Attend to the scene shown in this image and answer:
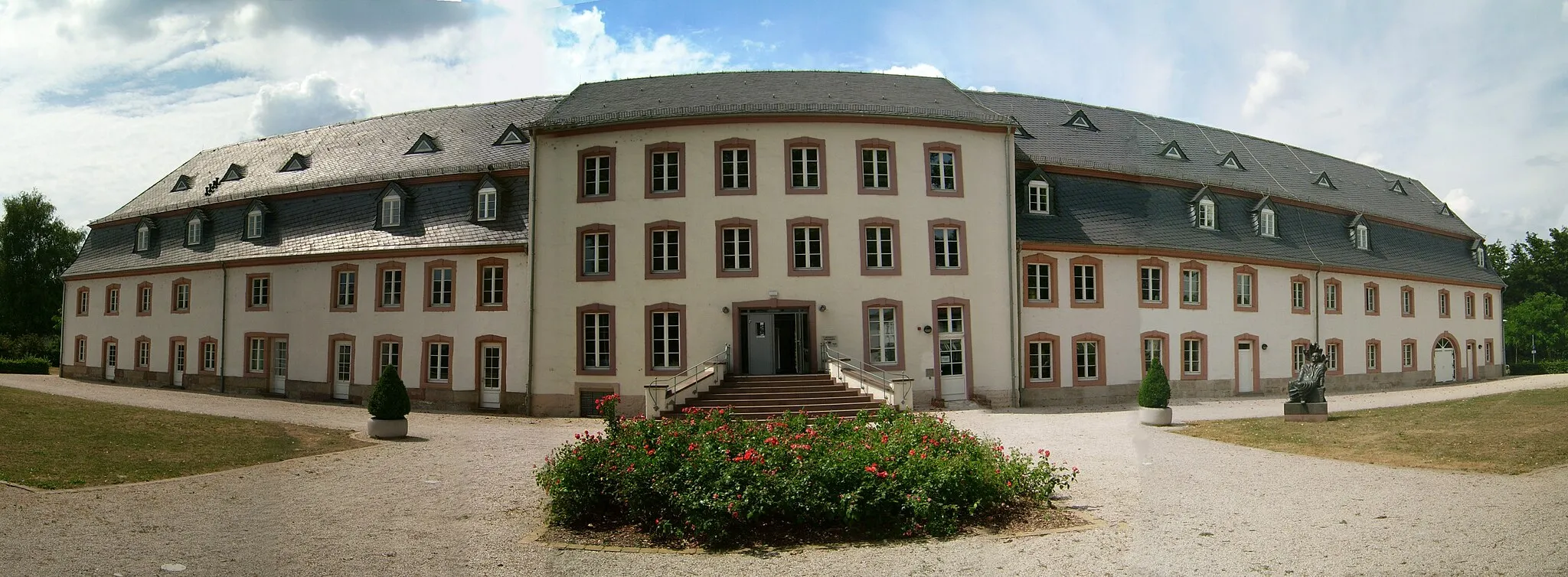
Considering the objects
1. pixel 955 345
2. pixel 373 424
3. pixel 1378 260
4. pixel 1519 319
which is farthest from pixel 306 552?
pixel 1519 319

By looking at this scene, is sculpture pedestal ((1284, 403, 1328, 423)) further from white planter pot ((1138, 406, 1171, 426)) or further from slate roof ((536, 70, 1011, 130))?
slate roof ((536, 70, 1011, 130))

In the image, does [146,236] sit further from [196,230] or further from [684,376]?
[684,376]

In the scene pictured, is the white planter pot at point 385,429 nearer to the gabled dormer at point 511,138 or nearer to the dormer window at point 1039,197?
the gabled dormer at point 511,138

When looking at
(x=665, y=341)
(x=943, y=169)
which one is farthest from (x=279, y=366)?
(x=943, y=169)

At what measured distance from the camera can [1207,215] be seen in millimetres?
31938

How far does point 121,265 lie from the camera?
36844 millimetres

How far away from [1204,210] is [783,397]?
1865 cm

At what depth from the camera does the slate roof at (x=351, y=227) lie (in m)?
28.4

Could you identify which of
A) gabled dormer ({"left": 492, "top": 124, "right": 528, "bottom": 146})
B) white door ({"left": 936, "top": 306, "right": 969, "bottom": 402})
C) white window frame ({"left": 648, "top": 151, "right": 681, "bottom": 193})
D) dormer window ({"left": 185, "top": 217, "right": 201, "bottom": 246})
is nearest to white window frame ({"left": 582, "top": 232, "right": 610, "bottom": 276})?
white window frame ({"left": 648, "top": 151, "right": 681, "bottom": 193})

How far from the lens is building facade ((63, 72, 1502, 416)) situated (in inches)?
1018

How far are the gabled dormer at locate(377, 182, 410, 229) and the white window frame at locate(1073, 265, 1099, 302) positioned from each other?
73.9 ft

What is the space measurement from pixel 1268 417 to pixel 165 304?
39.3 m

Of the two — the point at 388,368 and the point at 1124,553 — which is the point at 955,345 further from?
the point at 1124,553

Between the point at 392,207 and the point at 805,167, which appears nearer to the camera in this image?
the point at 805,167
